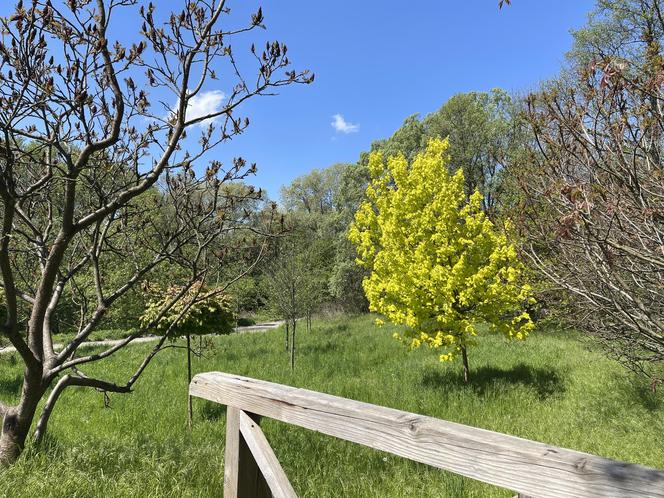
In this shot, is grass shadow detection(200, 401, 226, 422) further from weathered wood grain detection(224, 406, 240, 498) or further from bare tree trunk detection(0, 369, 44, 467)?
weathered wood grain detection(224, 406, 240, 498)

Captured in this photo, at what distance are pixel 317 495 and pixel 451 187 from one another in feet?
19.2

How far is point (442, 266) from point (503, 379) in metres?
2.73

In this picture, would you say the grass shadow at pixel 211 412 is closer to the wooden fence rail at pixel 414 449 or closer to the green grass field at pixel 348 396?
the green grass field at pixel 348 396

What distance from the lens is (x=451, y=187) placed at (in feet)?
26.4

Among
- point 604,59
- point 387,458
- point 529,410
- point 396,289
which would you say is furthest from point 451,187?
point 604,59

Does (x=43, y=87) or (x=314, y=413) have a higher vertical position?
(x=43, y=87)

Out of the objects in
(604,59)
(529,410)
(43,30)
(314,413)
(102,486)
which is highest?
(43,30)

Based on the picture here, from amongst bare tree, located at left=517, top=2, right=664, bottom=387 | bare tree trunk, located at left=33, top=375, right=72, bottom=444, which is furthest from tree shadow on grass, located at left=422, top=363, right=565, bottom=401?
bare tree trunk, located at left=33, top=375, right=72, bottom=444

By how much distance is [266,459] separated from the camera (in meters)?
1.91

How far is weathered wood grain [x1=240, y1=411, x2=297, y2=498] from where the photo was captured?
6.00ft

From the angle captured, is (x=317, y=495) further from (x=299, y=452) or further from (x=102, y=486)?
(x=102, y=486)

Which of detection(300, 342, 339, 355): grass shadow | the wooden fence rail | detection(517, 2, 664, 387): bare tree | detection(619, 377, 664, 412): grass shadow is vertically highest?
detection(517, 2, 664, 387): bare tree

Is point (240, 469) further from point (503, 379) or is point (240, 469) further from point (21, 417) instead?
point (503, 379)

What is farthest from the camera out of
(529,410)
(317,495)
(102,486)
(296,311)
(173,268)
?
(173,268)
